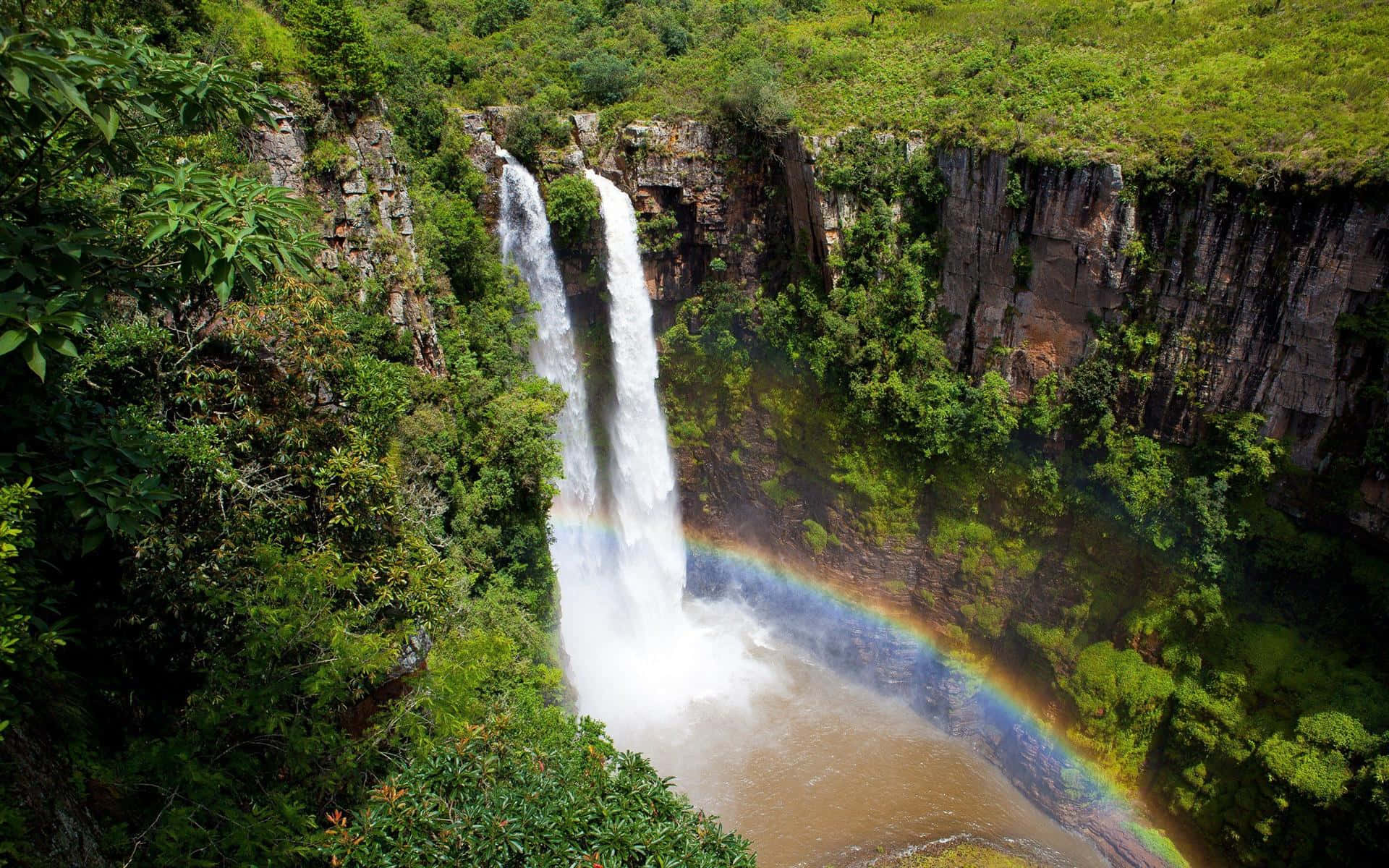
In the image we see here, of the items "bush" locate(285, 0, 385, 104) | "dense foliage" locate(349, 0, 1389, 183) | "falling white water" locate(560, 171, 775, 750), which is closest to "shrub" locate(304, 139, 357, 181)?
"bush" locate(285, 0, 385, 104)

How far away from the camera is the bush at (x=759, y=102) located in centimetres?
2234

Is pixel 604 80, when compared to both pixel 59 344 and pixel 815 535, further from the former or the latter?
pixel 59 344

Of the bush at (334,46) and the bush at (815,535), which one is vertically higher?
the bush at (334,46)

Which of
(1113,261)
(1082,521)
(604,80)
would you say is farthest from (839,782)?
(604,80)

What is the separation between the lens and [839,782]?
19734 mm

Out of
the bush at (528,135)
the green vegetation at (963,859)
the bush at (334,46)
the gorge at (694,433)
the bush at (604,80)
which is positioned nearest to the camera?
the gorge at (694,433)

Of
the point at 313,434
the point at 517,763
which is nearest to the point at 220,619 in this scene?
the point at 313,434

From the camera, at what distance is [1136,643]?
19062mm

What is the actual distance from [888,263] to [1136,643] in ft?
40.1

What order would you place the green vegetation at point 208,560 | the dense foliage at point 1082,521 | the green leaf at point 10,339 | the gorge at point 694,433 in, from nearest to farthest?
1. the green leaf at point 10,339
2. the green vegetation at point 208,560
3. the gorge at point 694,433
4. the dense foliage at point 1082,521

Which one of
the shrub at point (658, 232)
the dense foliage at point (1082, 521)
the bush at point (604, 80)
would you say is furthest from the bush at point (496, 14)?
the dense foliage at point (1082, 521)

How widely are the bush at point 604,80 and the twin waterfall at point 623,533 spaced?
294cm

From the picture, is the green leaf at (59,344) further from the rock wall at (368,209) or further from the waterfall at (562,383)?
the waterfall at (562,383)

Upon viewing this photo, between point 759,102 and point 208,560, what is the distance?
20.1 meters
